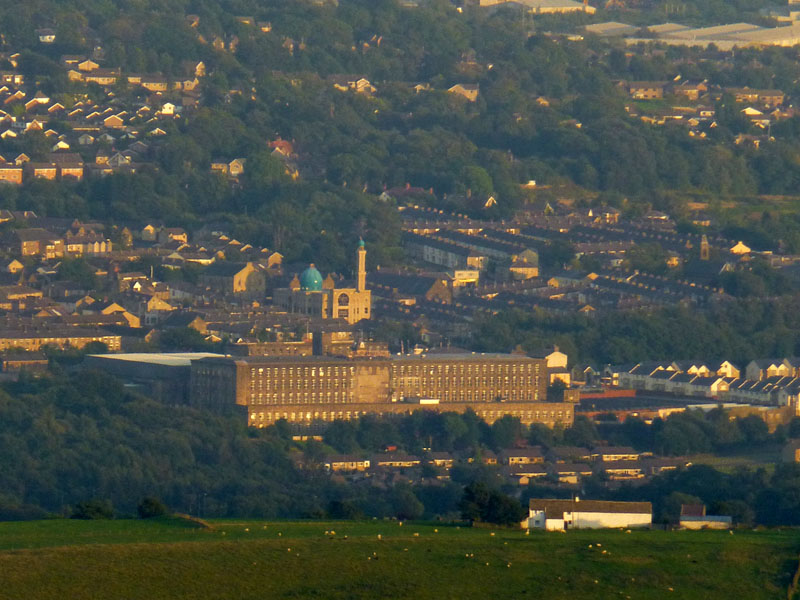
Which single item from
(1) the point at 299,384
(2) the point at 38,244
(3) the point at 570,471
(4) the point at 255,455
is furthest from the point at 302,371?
(2) the point at 38,244

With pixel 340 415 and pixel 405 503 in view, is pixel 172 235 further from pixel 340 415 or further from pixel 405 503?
pixel 405 503

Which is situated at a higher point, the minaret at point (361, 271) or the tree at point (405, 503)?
the minaret at point (361, 271)

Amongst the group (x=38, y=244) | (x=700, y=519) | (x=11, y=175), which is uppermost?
(x=11, y=175)

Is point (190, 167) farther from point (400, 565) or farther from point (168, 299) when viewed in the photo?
point (400, 565)

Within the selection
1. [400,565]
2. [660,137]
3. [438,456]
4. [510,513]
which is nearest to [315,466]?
[438,456]

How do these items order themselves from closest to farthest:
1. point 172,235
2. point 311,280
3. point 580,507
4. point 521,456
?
1. point 580,507
2. point 521,456
3. point 311,280
4. point 172,235

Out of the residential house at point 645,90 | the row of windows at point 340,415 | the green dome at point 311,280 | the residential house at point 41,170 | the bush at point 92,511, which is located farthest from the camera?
the residential house at point 645,90

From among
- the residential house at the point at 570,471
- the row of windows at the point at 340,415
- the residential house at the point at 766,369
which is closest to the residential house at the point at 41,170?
the residential house at the point at 766,369

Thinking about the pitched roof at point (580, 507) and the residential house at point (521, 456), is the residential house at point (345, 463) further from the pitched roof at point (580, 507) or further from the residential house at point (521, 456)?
the pitched roof at point (580, 507)
